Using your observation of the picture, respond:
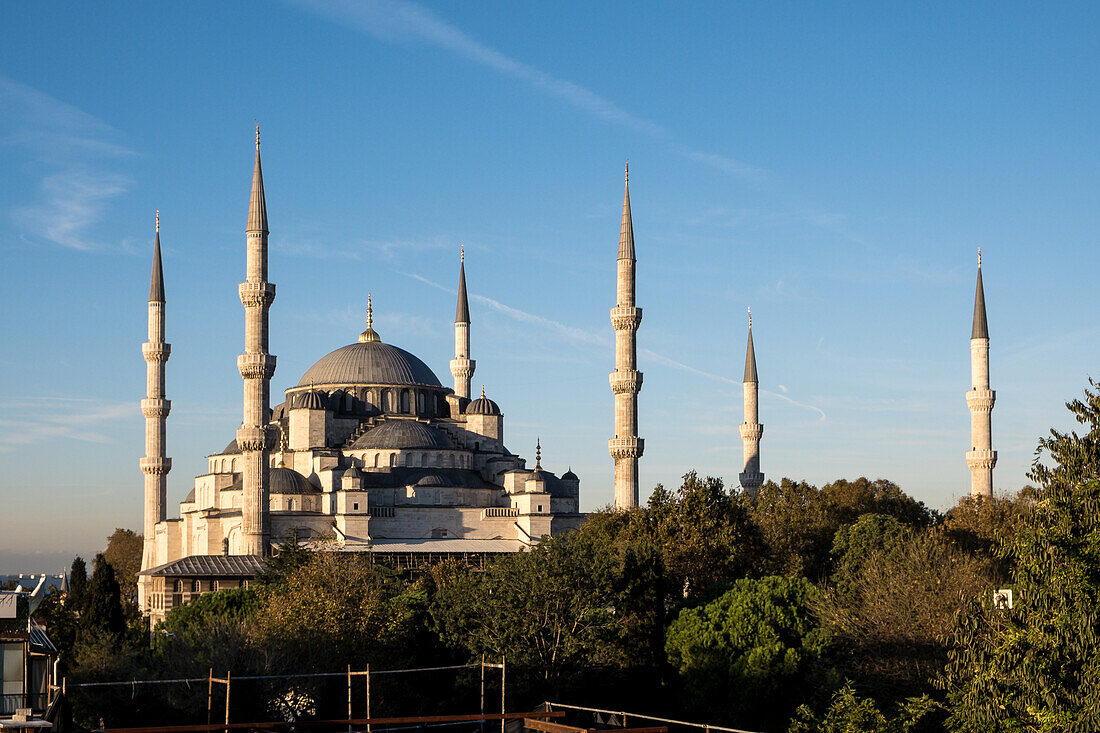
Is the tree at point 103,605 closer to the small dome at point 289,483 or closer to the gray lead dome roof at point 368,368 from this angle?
the small dome at point 289,483

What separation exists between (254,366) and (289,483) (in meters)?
6.34

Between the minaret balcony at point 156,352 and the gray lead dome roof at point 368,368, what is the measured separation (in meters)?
7.42

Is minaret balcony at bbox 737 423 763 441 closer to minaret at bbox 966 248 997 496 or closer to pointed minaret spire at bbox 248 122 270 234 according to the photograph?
minaret at bbox 966 248 997 496

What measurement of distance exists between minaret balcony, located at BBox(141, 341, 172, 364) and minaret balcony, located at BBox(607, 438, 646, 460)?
17.0 meters

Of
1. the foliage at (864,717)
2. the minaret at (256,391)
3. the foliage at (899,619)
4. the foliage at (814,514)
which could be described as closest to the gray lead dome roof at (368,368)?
the minaret at (256,391)

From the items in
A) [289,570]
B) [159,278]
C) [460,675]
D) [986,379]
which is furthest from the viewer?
[159,278]

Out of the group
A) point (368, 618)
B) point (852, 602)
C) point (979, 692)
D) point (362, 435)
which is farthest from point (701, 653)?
point (362, 435)

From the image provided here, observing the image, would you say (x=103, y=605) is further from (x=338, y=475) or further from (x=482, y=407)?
(x=482, y=407)

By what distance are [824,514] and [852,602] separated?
62.0ft

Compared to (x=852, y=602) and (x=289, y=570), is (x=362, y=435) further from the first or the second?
(x=852, y=602)

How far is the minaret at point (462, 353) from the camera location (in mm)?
59531

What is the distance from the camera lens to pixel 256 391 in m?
43.4

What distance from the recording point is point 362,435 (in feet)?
176

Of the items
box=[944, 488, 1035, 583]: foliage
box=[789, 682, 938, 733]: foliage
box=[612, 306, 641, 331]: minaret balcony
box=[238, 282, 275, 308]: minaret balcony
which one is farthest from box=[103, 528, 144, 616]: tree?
box=[789, 682, 938, 733]: foliage
